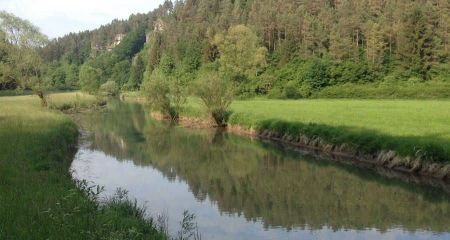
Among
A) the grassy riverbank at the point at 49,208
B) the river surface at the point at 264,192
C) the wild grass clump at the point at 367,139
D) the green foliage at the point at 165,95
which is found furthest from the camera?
the green foliage at the point at 165,95

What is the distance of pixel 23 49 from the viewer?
69375 millimetres

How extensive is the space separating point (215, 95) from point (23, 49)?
35.1 metres

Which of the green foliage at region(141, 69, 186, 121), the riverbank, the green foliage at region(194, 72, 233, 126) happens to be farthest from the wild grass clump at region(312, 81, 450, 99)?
the green foliage at region(194, 72, 233, 126)

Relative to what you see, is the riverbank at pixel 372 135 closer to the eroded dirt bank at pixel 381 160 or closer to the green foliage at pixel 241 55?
the eroded dirt bank at pixel 381 160

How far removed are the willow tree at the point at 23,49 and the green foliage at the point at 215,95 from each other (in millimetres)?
29665

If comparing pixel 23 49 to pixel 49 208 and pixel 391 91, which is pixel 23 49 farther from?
pixel 49 208

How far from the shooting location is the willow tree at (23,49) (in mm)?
67875

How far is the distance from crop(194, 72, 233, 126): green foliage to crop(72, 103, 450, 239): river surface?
41.0ft

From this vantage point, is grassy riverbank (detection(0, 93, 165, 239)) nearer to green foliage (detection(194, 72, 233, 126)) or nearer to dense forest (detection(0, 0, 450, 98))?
green foliage (detection(194, 72, 233, 126))

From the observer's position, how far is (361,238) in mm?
16406

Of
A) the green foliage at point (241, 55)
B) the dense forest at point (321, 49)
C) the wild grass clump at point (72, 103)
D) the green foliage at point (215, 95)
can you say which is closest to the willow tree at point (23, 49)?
the dense forest at point (321, 49)

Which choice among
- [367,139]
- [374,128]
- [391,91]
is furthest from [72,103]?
[367,139]

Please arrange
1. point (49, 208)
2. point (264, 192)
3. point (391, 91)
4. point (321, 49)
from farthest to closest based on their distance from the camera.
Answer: point (321, 49), point (391, 91), point (264, 192), point (49, 208)

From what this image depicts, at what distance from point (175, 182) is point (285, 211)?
27.0 feet
